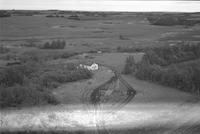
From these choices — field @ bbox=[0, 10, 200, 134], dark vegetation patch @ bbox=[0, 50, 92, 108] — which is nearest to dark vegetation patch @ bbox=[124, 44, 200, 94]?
field @ bbox=[0, 10, 200, 134]

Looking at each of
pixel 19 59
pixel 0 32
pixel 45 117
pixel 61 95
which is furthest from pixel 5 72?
pixel 0 32

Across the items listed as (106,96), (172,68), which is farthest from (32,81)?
(172,68)

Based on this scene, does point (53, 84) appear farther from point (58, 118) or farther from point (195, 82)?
point (195, 82)

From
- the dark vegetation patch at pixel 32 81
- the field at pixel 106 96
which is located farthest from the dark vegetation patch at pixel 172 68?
the dark vegetation patch at pixel 32 81

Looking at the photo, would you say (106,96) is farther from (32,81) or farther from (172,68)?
(172,68)

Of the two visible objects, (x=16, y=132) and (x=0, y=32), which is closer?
(x=16, y=132)

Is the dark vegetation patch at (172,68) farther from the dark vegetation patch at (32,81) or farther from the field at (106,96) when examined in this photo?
the dark vegetation patch at (32,81)
